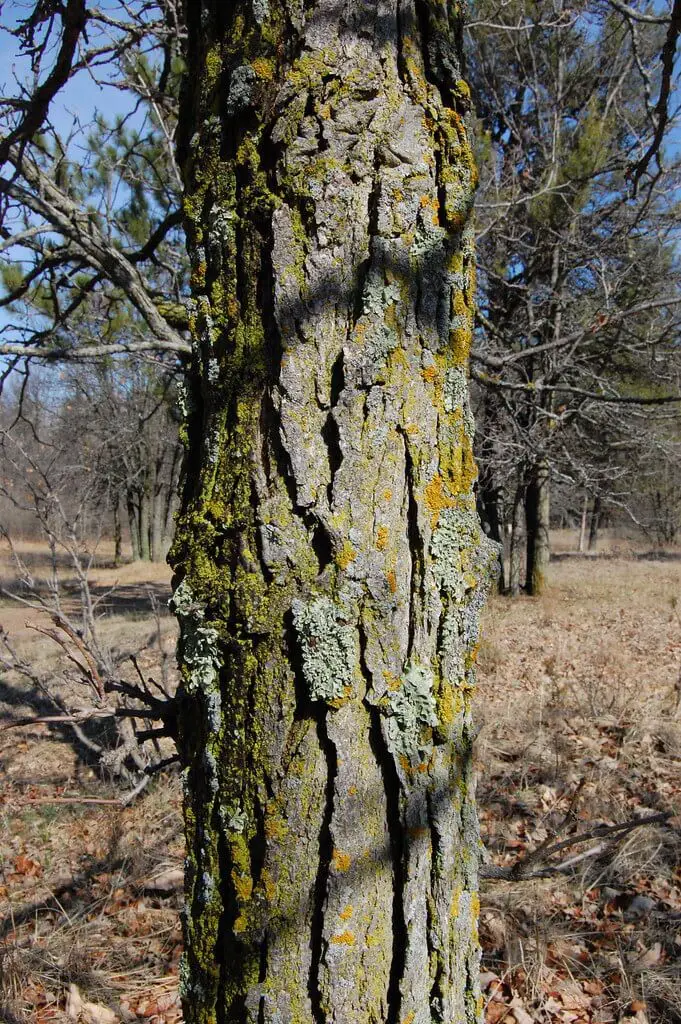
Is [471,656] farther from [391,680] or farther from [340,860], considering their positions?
[340,860]

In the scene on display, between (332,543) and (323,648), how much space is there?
0.53 feet

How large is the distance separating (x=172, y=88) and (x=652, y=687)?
19.2 feet

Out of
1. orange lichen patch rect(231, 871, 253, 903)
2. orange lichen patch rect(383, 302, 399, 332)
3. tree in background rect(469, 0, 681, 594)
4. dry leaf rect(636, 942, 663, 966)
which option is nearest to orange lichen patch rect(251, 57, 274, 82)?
orange lichen patch rect(383, 302, 399, 332)

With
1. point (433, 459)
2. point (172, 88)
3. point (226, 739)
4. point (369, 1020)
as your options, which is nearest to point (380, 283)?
point (433, 459)

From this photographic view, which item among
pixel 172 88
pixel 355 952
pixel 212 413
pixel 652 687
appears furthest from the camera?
pixel 652 687

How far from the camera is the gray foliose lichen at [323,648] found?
40.6 inches

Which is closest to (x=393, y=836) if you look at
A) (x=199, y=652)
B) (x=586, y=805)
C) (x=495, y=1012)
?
(x=199, y=652)

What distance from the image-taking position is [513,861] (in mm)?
3047

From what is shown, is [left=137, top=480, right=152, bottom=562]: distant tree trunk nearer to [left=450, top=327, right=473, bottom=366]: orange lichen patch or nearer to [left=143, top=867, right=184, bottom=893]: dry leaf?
[left=143, top=867, right=184, bottom=893]: dry leaf

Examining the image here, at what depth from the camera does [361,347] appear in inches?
41.8

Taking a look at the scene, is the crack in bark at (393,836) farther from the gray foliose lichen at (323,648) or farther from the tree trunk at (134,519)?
the tree trunk at (134,519)

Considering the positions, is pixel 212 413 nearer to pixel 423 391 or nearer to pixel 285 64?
pixel 423 391

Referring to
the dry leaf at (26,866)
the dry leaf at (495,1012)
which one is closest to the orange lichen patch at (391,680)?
the dry leaf at (495,1012)

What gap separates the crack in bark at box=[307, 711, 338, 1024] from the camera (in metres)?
1.02
